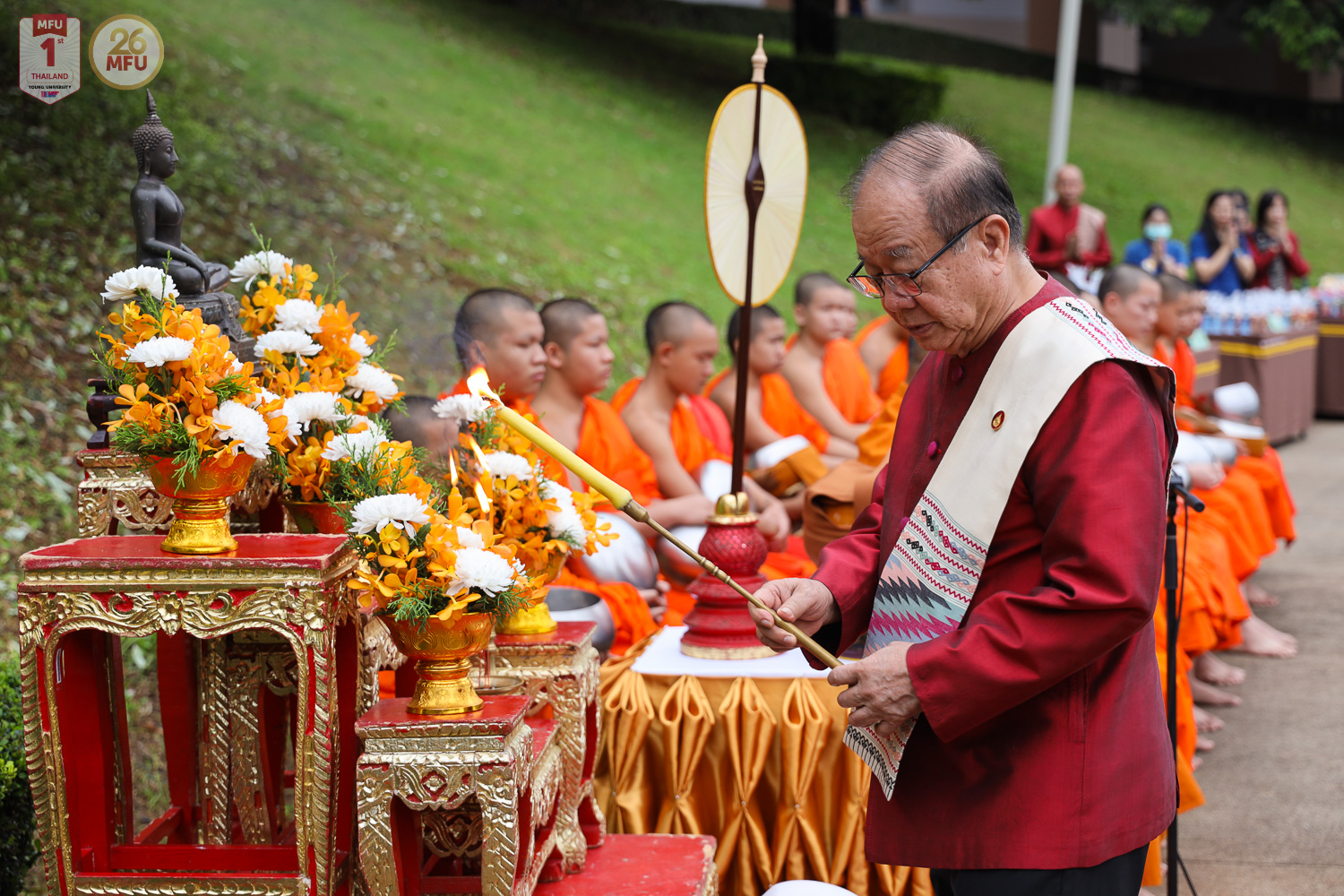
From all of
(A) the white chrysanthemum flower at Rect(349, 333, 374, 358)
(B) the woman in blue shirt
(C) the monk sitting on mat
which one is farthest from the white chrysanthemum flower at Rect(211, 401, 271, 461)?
(B) the woman in blue shirt

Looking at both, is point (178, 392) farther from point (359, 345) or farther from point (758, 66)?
point (758, 66)

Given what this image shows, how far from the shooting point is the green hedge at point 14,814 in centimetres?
252

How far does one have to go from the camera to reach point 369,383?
8.16 feet

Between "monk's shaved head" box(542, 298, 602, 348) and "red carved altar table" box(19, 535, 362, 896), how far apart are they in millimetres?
2088

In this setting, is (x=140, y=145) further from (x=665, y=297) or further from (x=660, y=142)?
(x=660, y=142)

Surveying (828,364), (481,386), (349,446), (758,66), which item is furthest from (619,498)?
(828,364)

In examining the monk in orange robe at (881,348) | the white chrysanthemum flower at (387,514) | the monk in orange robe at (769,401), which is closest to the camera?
the white chrysanthemum flower at (387,514)

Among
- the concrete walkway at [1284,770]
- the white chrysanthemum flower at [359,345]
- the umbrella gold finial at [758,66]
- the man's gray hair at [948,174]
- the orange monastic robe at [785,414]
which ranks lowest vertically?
the concrete walkway at [1284,770]

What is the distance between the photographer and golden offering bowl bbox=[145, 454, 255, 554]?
6.63 feet

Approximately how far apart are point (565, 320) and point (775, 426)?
6.08 ft

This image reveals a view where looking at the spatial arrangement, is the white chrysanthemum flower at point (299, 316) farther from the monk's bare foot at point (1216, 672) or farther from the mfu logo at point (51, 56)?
the monk's bare foot at point (1216, 672)

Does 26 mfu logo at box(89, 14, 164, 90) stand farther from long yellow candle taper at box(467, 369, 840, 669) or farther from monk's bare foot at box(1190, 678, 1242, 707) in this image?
monk's bare foot at box(1190, 678, 1242, 707)

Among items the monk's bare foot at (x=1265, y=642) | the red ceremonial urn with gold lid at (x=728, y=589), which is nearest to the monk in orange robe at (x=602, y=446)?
the red ceremonial urn with gold lid at (x=728, y=589)

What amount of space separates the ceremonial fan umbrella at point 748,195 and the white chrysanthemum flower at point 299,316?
0.95 metres
